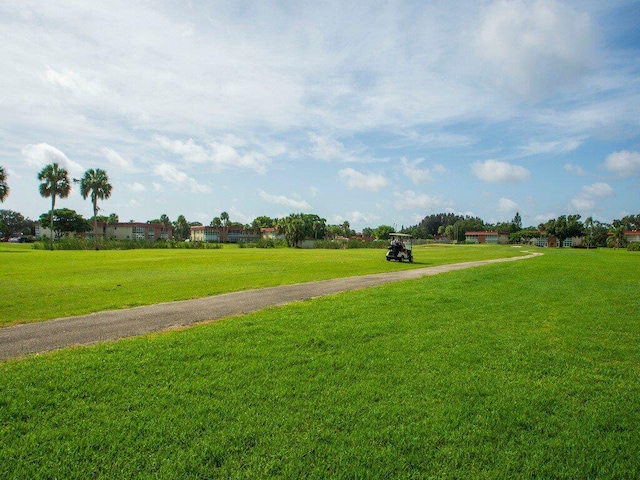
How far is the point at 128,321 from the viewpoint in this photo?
1009cm

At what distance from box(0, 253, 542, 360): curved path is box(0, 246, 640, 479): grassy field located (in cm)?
113

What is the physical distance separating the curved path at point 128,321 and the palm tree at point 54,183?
82.4 meters

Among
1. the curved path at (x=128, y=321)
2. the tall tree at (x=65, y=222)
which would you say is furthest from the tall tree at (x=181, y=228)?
the curved path at (x=128, y=321)

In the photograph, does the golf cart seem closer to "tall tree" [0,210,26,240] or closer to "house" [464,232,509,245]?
"house" [464,232,509,245]

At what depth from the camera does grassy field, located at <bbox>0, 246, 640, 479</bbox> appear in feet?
13.3

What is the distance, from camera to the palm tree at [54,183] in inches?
3127

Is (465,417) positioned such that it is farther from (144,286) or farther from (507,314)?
(144,286)

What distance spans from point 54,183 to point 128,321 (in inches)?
3428

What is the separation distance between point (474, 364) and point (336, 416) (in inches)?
123

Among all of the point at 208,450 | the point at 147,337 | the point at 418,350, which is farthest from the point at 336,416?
the point at 147,337

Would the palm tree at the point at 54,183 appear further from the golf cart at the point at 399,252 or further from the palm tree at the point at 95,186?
the golf cart at the point at 399,252

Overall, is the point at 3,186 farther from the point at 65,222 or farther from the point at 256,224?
the point at 256,224

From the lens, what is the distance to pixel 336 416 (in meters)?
4.89

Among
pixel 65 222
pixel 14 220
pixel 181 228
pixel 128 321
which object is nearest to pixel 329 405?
pixel 128 321
